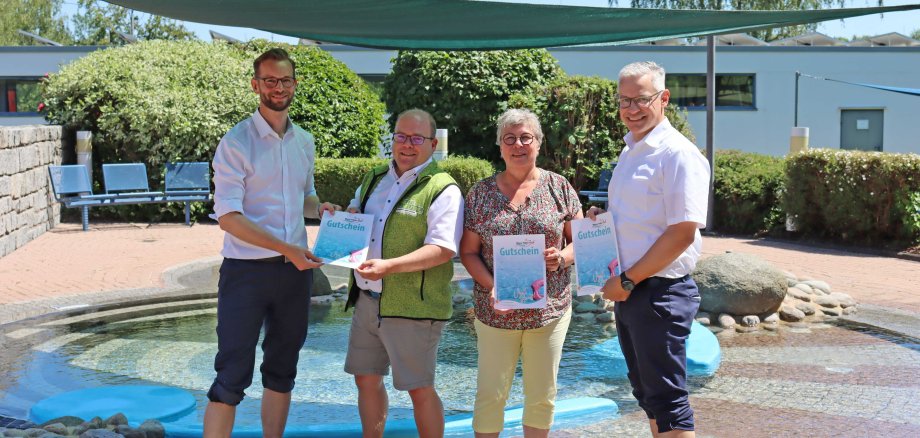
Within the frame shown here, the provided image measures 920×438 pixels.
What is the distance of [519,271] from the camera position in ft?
13.2

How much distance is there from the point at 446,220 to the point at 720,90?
26.8 metres

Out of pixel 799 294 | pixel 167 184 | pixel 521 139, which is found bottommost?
pixel 799 294

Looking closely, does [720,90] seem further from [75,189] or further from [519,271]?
[519,271]

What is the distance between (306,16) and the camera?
455 cm

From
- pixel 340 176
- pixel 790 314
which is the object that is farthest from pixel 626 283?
pixel 340 176

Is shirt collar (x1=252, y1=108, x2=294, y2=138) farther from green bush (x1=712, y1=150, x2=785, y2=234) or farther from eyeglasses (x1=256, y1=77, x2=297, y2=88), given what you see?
green bush (x1=712, y1=150, x2=785, y2=234)

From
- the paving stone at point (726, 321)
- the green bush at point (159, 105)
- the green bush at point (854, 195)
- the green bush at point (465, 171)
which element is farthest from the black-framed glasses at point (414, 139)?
the green bush at point (159, 105)

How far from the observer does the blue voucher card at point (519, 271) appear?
158 inches

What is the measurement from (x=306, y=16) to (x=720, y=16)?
1917 mm

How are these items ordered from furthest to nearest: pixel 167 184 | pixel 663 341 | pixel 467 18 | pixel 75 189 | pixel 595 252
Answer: pixel 167 184 < pixel 75 189 < pixel 467 18 < pixel 595 252 < pixel 663 341

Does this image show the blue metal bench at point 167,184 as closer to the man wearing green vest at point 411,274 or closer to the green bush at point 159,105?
the green bush at point 159,105

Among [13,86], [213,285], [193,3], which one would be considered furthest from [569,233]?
[13,86]

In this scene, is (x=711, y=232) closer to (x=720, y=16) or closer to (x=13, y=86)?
(x=720, y=16)

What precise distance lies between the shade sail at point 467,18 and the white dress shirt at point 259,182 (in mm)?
600
